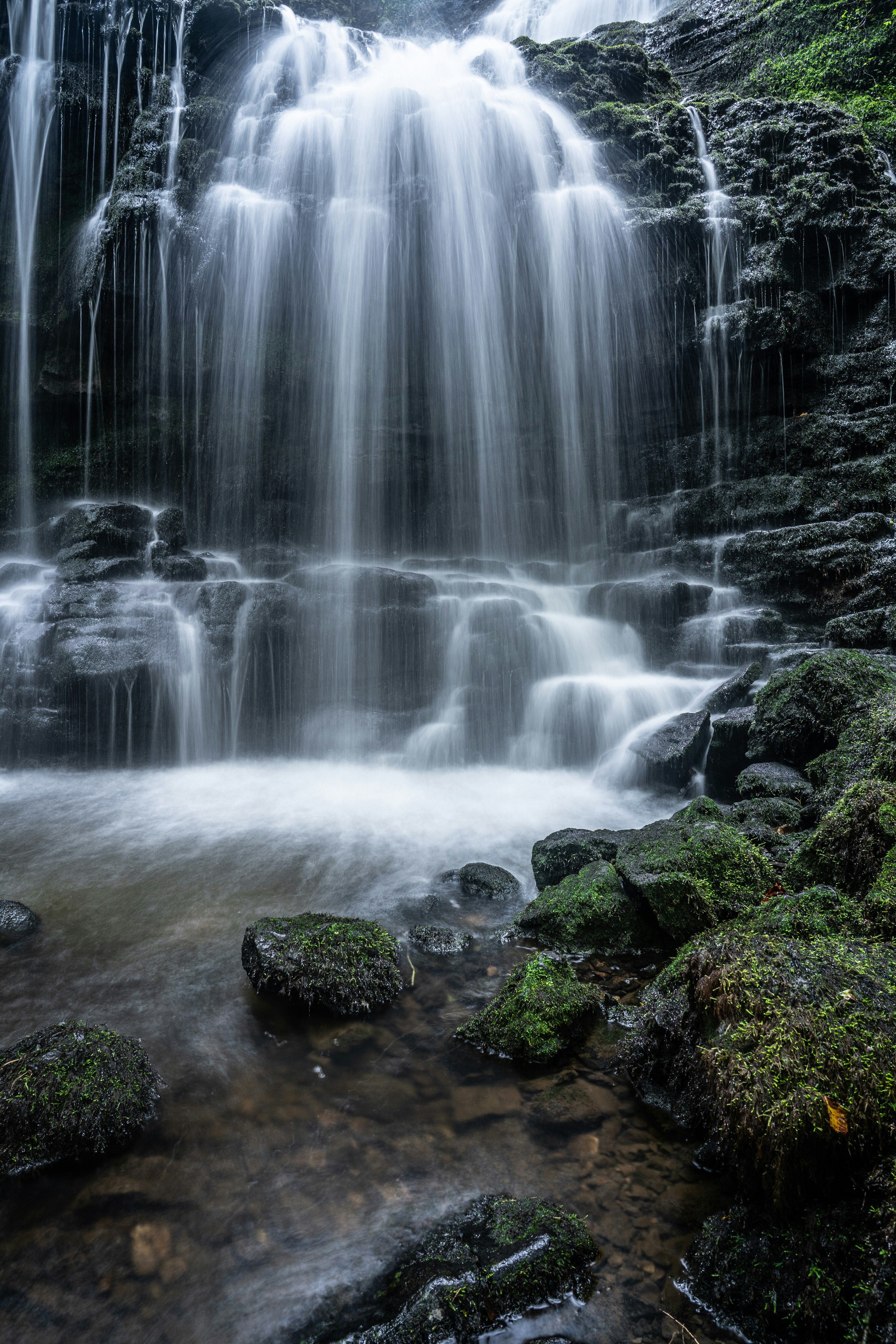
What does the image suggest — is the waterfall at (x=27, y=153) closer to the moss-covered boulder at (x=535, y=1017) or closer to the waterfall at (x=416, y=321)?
the waterfall at (x=416, y=321)

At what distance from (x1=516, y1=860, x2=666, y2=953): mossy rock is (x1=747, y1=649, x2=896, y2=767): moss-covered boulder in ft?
10.1

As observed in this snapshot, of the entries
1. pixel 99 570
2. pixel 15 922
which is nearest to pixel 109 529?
pixel 99 570

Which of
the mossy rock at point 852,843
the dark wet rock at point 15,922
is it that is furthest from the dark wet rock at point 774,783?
the dark wet rock at point 15,922

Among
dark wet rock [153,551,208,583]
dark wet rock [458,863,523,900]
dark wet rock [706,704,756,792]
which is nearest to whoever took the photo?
dark wet rock [458,863,523,900]

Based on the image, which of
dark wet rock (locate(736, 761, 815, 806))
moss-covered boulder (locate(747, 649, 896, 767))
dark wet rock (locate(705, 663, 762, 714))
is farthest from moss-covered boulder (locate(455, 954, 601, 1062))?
dark wet rock (locate(705, 663, 762, 714))

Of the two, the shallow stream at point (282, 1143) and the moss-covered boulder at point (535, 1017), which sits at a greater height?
the moss-covered boulder at point (535, 1017)

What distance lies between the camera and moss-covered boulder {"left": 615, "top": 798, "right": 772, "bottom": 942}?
4.06 meters

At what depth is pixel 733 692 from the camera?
29.9 feet

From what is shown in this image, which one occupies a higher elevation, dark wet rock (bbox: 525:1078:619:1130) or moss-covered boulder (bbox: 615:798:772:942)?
moss-covered boulder (bbox: 615:798:772:942)

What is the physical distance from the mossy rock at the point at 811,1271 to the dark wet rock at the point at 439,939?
2.50 meters

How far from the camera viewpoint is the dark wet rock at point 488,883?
552 cm

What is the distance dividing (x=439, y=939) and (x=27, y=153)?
20.4 m

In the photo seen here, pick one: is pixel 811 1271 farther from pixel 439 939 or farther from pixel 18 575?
pixel 18 575

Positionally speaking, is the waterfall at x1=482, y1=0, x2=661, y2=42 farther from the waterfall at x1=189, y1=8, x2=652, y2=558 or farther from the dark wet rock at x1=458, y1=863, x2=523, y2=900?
the dark wet rock at x1=458, y1=863, x2=523, y2=900
